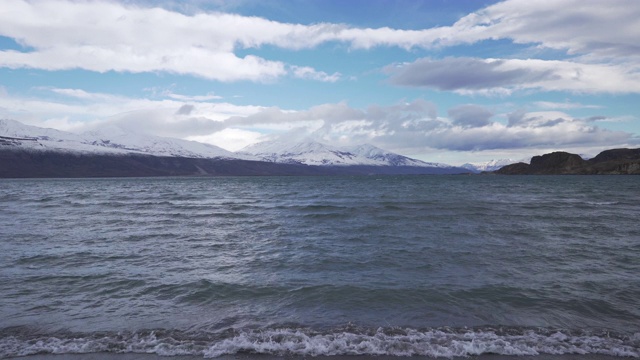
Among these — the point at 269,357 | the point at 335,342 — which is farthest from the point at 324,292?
the point at 269,357

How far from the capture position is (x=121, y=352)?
945 centimetres

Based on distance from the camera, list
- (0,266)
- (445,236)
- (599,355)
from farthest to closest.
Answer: (445,236) → (0,266) → (599,355)

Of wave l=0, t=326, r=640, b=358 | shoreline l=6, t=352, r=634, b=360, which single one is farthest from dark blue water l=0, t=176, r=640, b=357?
shoreline l=6, t=352, r=634, b=360

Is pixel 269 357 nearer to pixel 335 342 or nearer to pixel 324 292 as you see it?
pixel 335 342

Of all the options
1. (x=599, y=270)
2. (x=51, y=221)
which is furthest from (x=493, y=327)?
(x=51, y=221)

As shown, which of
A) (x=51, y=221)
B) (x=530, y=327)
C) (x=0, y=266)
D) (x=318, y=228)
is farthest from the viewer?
(x=51, y=221)

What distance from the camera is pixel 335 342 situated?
31.8 feet

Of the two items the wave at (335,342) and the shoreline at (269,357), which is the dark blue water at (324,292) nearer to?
the wave at (335,342)

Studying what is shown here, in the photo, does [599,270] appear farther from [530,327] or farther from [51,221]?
[51,221]

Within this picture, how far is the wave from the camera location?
9352 mm

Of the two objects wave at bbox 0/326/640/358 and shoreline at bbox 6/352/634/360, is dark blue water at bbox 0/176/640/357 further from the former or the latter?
shoreline at bbox 6/352/634/360

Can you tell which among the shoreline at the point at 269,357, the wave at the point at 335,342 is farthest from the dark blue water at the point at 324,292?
the shoreline at the point at 269,357

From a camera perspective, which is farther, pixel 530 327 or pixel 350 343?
pixel 530 327

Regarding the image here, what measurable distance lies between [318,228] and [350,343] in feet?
67.8
